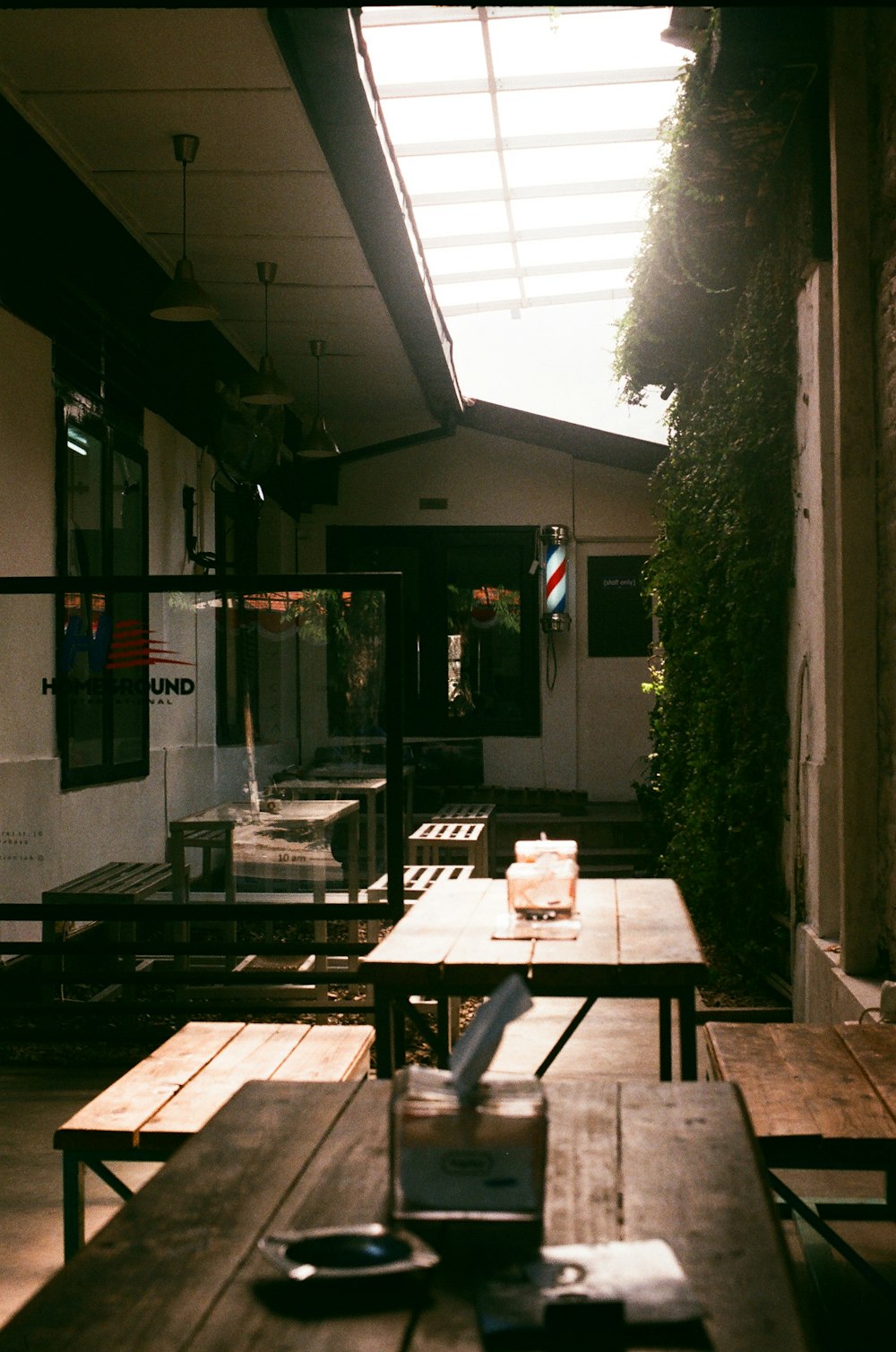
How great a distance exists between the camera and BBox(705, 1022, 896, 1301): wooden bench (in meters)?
2.35

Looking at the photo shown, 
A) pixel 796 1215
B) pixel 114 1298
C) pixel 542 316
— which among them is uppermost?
pixel 542 316

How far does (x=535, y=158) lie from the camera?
9.73m

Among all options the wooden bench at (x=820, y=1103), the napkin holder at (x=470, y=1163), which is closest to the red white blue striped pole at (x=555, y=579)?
the wooden bench at (x=820, y=1103)

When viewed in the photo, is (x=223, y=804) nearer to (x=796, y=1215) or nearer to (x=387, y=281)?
(x=796, y=1215)

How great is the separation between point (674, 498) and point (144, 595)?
10.7 feet

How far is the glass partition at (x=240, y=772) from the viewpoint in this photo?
14.4ft

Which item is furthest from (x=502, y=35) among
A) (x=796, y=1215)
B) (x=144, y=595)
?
(x=796, y=1215)

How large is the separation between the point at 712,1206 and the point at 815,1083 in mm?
1346

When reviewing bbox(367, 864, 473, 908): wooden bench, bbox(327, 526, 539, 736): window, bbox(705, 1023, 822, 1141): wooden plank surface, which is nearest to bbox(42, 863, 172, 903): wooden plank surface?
bbox(367, 864, 473, 908): wooden bench

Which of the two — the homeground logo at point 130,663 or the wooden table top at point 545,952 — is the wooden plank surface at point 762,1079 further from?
the homeground logo at point 130,663

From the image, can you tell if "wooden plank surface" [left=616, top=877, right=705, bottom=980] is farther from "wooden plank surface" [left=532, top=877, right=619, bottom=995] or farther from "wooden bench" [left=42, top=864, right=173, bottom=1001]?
"wooden bench" [left=42, top=864, right=173, bottom=1001]

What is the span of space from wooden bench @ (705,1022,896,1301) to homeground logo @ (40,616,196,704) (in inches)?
89.9

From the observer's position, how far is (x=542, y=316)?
13.7 meters

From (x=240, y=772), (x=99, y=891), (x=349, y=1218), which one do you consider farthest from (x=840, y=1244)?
(x=99, y=891)
